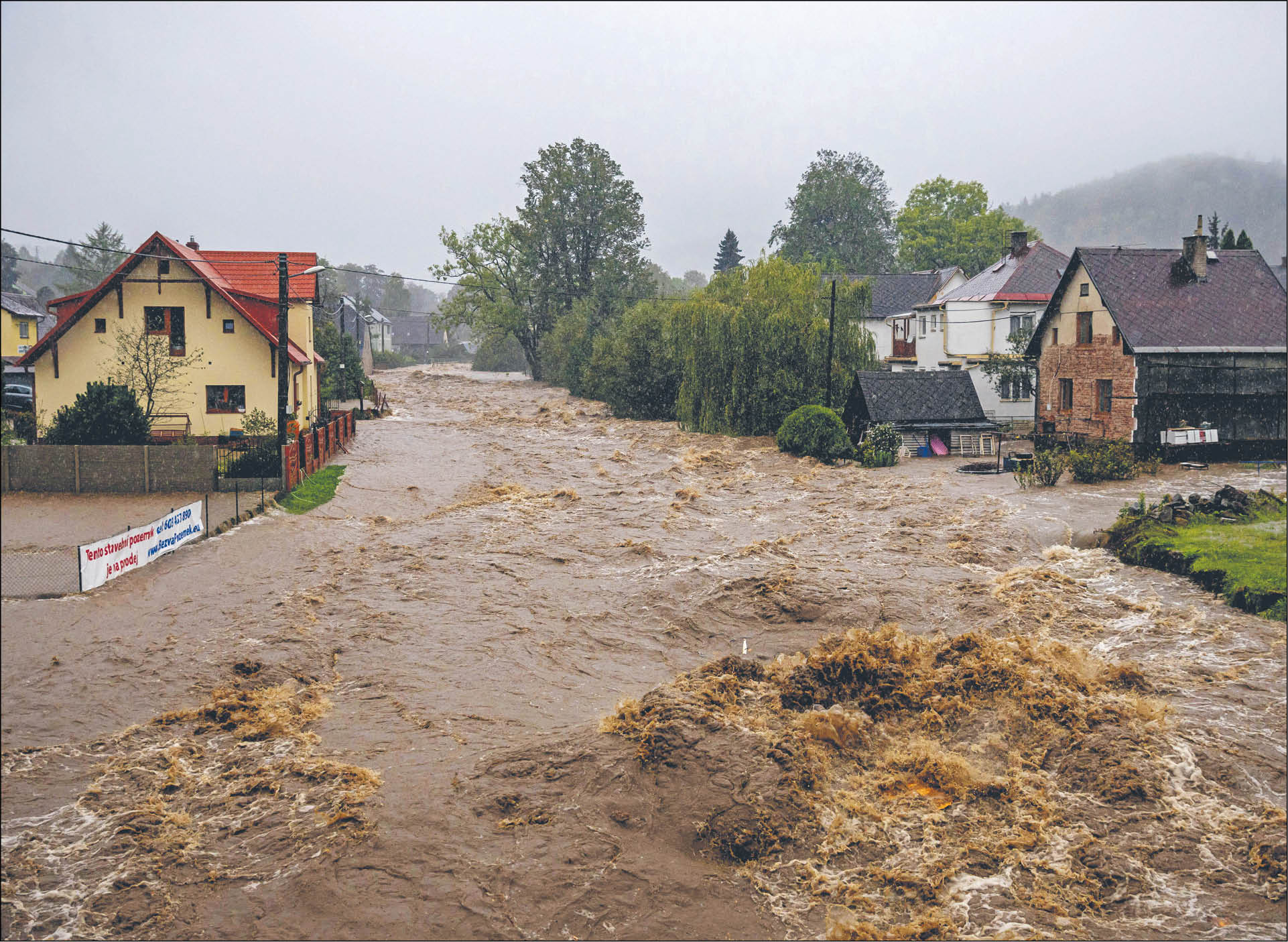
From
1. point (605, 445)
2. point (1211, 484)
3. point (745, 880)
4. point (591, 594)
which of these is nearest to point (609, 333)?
point (605, 445)

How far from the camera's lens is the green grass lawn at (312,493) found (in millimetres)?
26500

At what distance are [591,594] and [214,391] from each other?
832 inches

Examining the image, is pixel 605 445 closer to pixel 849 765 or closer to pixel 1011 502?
pixel 1011 502

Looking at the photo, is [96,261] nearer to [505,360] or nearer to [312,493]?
[505,360]

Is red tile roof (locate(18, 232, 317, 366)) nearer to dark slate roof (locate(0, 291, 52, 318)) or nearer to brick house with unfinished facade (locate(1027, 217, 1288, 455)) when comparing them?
brick house with unfinished facade (locate(1027, 217, 1288, 455))

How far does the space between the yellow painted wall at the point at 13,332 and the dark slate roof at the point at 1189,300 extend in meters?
58.0

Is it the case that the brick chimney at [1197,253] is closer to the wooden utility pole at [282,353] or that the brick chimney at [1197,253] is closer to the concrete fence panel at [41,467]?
the wooden utility pole at [282,353]

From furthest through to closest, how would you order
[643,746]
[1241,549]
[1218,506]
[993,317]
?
[993,317] → [1218,506] → [1241,549] → [643,746]

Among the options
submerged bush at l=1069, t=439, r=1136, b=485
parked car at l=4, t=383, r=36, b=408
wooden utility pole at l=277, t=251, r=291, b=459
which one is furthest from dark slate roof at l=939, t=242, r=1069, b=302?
parked car at l=4, t=383, r=36, b=408

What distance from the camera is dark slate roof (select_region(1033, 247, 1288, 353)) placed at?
32.4 metres

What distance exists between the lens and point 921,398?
38156mm

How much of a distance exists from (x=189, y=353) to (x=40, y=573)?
70.5 ft

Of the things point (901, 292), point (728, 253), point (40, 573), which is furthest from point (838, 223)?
point (40, 573)

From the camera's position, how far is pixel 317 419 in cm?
4212
